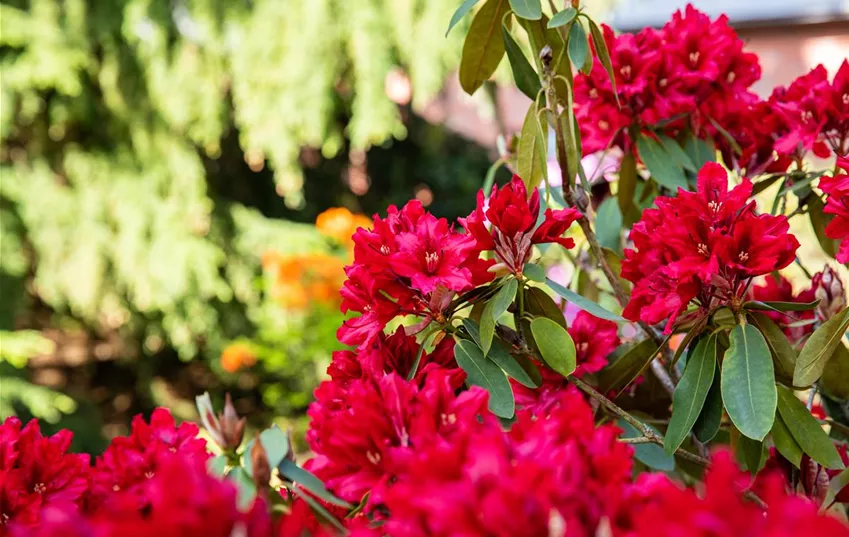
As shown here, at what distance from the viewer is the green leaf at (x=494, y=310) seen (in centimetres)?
55

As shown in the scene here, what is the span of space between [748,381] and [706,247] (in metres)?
0.10

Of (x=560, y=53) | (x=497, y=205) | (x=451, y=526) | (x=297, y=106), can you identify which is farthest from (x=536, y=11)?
(x=297, y=106)

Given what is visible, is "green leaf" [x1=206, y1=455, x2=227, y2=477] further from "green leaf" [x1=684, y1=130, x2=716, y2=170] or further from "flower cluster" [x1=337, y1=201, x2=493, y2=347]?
"green leaf" [x1=684, y1=130, x2=716, y2=170]

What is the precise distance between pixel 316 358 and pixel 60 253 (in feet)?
4.12

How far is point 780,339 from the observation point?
24.6 inches

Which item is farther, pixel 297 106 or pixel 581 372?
pixel 297 106

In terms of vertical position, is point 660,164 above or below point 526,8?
below

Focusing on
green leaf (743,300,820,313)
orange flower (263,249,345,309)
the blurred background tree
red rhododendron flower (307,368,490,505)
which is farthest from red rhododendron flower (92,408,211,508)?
the blurred background tree

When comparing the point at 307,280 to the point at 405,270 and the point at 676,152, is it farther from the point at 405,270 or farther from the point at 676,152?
the point at 405,270

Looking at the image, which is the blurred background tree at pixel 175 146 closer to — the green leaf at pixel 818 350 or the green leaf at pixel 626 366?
the green leaf at pixel 626 366

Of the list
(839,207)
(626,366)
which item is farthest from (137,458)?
(839,207)

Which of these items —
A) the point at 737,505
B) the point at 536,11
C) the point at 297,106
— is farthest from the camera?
the point at 297,106

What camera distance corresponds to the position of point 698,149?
2.74 ft

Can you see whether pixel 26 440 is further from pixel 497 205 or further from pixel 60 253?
pixel 60 253
